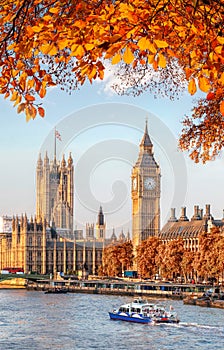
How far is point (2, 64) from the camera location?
7.75 m

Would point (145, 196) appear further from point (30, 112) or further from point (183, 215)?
point (30, 112)

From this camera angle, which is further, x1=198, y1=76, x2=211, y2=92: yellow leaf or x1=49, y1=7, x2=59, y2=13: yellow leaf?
x1=49, y1=7, x2=59, y2=13: yellow leaf

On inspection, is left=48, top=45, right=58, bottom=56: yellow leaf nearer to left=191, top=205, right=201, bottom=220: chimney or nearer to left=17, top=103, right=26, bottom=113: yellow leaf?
left=17, top=103, right=26, bottom=113: yellow leaf

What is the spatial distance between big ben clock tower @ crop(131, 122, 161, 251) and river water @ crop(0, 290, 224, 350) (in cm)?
9028

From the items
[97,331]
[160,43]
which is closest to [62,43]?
[160,43]

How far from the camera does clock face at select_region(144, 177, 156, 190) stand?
15862 centimetres

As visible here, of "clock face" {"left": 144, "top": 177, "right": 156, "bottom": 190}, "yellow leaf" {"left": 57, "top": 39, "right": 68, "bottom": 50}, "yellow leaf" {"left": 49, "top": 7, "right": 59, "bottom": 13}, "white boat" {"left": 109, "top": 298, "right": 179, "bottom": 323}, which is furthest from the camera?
Result: "clock face" {"left": 144, "top": 177, "right": 156, "bottom": 190}

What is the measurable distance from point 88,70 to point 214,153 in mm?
7155

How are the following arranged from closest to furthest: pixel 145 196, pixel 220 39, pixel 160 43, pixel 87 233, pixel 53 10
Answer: pixel 160 43
pixel 220 39
pixel 53 10
pixel 145 196
pixel 87 233

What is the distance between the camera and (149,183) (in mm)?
159625

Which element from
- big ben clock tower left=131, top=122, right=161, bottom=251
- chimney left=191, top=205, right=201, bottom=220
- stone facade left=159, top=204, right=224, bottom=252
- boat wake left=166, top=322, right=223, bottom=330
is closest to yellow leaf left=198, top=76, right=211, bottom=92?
boat wake left=166, top=322, right=223, bottom=330

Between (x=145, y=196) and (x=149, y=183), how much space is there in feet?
10.7

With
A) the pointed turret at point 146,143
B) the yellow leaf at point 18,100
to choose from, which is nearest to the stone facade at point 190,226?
the pointed turret at point 146,143

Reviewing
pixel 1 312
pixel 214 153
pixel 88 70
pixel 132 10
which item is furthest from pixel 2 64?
pixel 1 312
